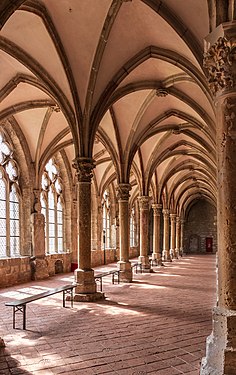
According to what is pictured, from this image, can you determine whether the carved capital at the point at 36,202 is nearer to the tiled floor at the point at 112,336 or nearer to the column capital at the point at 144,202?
the column capital at the point at 144,202

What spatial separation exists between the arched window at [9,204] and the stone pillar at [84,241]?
17.9 ft

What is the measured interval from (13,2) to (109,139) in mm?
8921

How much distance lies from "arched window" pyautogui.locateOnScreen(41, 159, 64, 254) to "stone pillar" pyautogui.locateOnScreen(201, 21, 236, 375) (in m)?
13.6

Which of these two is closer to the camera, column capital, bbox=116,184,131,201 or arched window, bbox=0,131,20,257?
column capital, bbox=116,184,131,201

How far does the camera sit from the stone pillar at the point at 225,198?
4234 mm

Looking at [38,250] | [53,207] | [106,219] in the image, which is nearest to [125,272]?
[38,250]

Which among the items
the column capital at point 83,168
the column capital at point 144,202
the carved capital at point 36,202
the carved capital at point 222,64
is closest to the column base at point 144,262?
the column capital at point 144,202

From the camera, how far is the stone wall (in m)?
42.3

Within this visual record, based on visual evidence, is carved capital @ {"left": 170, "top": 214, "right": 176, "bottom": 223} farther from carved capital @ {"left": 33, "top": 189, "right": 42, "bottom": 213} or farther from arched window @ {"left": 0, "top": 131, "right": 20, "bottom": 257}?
arched window @ {"left": 0, "top": 131, "right": 20, "bottom": 257}

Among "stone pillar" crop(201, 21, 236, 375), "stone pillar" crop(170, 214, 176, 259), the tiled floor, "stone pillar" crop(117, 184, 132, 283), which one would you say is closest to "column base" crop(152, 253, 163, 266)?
"stone pillar" crop(170, 214, 176, 259)

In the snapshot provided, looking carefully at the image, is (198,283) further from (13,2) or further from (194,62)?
(13,2)

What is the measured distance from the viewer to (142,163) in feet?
58.5

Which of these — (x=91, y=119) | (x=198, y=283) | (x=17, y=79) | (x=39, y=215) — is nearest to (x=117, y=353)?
(x=91, y=119)

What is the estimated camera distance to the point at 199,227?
141ft
